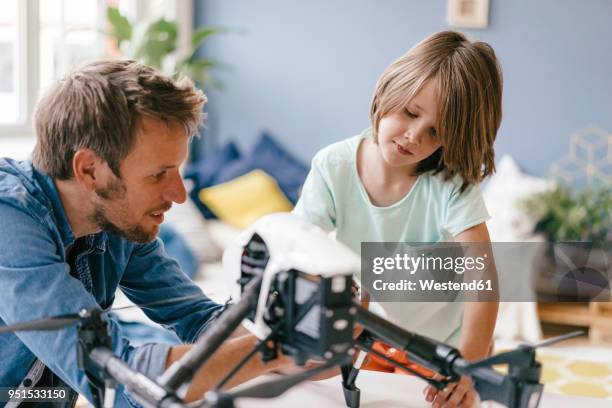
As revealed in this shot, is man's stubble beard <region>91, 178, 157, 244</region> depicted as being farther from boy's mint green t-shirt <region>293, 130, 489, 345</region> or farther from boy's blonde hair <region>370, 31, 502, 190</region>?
boy's blonde hair <region>370, 31, 502, 190</region>

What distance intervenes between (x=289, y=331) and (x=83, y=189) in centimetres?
58

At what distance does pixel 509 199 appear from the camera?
3906 millimetres

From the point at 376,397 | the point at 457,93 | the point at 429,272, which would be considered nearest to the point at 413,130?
the point at 457,93

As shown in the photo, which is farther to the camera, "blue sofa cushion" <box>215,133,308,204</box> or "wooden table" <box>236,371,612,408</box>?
"blue sofa cushion" <box>215,133,308,204</box>

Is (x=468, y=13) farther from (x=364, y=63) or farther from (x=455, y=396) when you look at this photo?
(x=455, y=396)

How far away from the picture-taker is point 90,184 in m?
1.28

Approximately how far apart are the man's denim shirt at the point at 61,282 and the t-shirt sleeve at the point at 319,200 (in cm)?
29

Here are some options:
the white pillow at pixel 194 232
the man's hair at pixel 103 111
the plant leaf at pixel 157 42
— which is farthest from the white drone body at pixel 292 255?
the plant leaf at pixel 157 42

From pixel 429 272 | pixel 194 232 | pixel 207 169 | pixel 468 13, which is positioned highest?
pixel 468 13

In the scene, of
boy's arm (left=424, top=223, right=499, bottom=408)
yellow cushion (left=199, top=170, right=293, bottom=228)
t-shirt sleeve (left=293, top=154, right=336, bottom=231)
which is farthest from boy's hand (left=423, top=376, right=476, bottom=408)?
yellow cushion (left=199, top=170, right=293, bottom=228)

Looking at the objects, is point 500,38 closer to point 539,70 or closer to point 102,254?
point 539,70

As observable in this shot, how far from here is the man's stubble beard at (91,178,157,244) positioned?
126 centimetres

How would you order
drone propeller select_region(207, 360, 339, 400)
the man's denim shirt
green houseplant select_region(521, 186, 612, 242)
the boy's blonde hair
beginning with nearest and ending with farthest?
drone propeller select_region(207, 360, 339, 400) → the man's denim shirt → the boy's blonde hair → green houseplant select_region(521, 186, 612, 242)

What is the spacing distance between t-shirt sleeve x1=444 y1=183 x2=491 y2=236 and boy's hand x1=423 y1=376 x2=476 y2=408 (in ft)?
1.21
